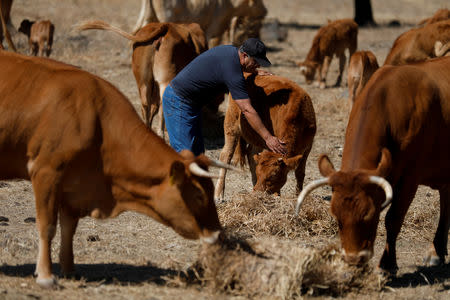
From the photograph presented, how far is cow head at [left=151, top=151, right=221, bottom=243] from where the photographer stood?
18.5 feet

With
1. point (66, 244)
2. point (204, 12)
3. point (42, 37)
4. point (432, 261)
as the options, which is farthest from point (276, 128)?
point (42, 37)

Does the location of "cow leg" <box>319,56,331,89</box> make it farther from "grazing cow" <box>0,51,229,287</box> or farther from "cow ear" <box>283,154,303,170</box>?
"grazing cow" <box>0,51,229,287</box>

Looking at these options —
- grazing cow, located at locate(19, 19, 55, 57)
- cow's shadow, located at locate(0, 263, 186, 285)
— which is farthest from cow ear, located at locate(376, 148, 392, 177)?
grazing cow, located at locate(19, 19, 55, 57)

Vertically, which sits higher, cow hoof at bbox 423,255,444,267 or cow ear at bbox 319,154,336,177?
cow ear at bbox 319,154,336,177

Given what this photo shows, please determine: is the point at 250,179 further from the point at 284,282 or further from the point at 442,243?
the point at 284,282

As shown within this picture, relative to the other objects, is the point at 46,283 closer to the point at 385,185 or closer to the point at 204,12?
the point at 385,185

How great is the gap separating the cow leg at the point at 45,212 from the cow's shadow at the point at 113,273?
0.35 m

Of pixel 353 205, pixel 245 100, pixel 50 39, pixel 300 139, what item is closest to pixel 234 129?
pixel 300 139

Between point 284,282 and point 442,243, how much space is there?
2379mm

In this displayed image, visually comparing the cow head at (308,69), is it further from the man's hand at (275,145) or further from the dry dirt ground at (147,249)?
the man's hand at (275,145)

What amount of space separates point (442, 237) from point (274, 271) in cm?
239

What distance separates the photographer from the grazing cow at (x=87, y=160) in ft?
18.5

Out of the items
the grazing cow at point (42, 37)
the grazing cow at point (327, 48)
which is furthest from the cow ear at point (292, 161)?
the grazing cow at point (42, 37)

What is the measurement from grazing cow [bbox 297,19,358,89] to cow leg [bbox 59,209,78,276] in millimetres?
11630
